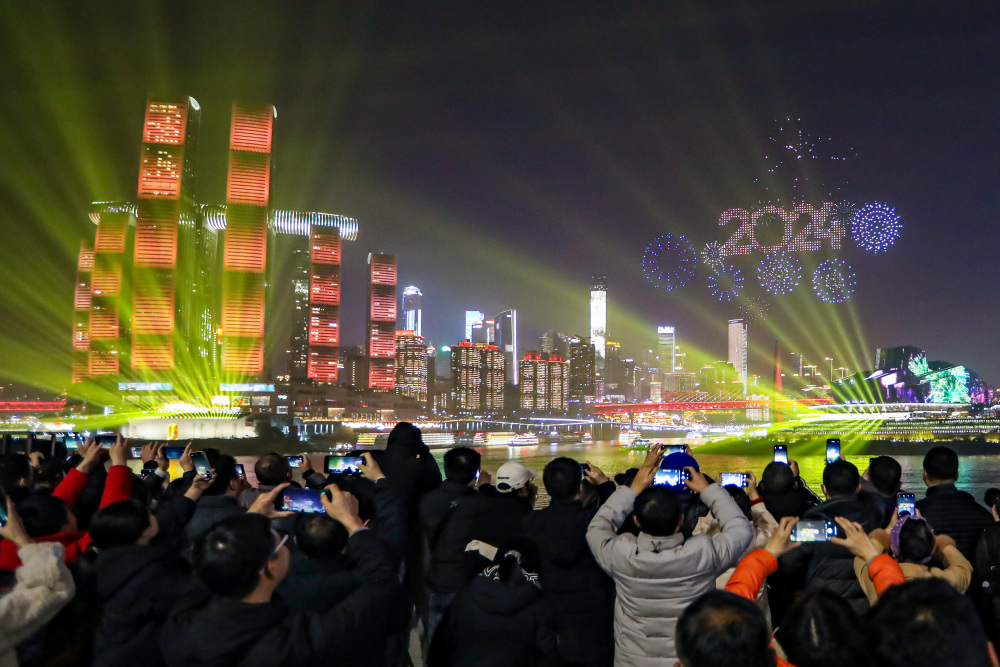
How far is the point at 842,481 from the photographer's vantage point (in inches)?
166

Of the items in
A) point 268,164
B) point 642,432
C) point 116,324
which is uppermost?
point 268,164

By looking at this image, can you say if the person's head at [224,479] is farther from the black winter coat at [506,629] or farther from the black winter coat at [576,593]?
the black winter coat at [506,629]

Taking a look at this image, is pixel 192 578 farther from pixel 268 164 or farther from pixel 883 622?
pixel 268 164

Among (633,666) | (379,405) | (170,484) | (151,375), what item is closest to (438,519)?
(633,666)

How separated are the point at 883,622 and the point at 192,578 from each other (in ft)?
8.04

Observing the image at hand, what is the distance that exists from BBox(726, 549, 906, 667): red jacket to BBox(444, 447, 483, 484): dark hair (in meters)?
2.22

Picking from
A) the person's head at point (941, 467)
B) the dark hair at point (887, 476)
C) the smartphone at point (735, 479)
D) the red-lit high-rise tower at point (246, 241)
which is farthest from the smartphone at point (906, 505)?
the red-lit high-rise tower at point (246, 241)

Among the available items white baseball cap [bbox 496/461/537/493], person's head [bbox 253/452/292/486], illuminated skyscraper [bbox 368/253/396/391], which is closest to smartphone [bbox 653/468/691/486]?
white baseball cap [bbox 496/461/537/493]

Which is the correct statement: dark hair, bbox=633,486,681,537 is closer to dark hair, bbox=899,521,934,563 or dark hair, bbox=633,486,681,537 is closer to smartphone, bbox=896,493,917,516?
dark hair, bbox=899,521,934,563

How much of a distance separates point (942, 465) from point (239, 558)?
4.04 meters

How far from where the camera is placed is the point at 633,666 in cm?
342

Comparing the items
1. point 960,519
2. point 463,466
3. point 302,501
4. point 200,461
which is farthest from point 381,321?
point 302,501

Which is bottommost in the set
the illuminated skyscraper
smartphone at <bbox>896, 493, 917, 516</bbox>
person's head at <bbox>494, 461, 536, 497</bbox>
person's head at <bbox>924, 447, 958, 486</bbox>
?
smartphone at <bbox>896, 493, 917, 516</bbox>

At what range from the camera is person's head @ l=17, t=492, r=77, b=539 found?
3584 millimetres
